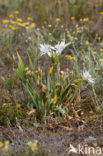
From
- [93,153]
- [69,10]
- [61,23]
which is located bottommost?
[93,153]

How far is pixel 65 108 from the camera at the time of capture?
2.61 metres

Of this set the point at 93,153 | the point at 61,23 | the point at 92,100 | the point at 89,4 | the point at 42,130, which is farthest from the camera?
the point at 89,4

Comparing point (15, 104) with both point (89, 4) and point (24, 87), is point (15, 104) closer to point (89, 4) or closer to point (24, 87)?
point (24, 87)

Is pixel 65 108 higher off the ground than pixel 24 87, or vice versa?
pixel 24 87

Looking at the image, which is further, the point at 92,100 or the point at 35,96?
the point at 92,100

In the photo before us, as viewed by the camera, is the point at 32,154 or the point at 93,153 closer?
the point at 32,154

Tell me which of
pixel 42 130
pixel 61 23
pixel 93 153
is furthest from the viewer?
pixel 61 23

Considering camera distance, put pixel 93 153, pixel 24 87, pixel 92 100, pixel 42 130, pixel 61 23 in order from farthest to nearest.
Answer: pixel 61 23 → pixel 92 100 → pixel 24 87 → pixel 42 130 → pixel 93 153

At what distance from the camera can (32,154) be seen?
1860mm

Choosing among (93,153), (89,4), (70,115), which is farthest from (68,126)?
(89,4)

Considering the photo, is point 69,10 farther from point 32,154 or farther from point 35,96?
point 32,154

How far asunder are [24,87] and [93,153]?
0.94m

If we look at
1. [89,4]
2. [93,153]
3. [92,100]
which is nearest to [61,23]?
[89,4]

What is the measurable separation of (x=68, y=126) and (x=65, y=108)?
0.23m
